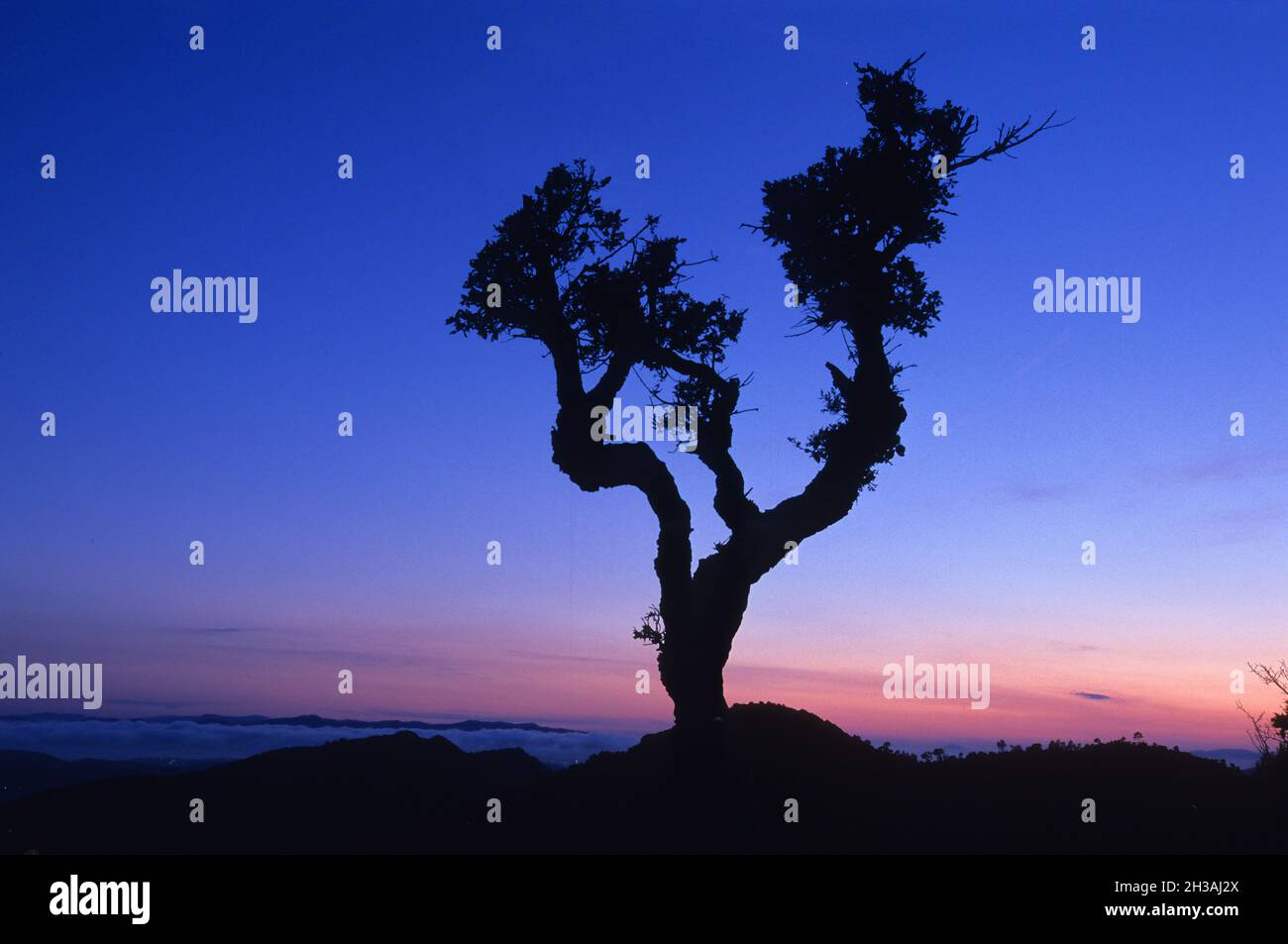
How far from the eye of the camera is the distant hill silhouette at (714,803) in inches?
754

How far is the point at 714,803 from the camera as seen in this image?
64.3 ft

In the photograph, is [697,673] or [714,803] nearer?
[714,803]

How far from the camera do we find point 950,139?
20.9m

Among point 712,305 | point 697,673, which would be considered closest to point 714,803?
point 697,673

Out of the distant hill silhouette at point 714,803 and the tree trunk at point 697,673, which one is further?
the tree trunk at point 697,673

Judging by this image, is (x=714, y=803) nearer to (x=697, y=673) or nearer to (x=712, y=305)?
(x=697, y=673)

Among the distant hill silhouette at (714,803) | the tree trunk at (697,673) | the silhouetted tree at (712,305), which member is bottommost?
Result: the distant hill silhouette at (714,803)

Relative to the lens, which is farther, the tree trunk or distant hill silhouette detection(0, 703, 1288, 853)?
the tree trunk

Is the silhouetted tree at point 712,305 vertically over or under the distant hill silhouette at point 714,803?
over

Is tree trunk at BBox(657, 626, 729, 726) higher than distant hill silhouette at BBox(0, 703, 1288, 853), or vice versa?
tree trunk at BBox(657, 626, 729, 726)

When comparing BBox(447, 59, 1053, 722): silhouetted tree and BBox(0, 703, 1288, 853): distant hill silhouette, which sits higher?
BBox(447, 59, 1053, 722): silhouetted tree

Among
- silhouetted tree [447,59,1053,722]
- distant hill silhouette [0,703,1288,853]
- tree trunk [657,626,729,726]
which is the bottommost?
distant hill silhouette [0,703,1288,853]

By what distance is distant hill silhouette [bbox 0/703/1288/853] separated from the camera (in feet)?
62.8
